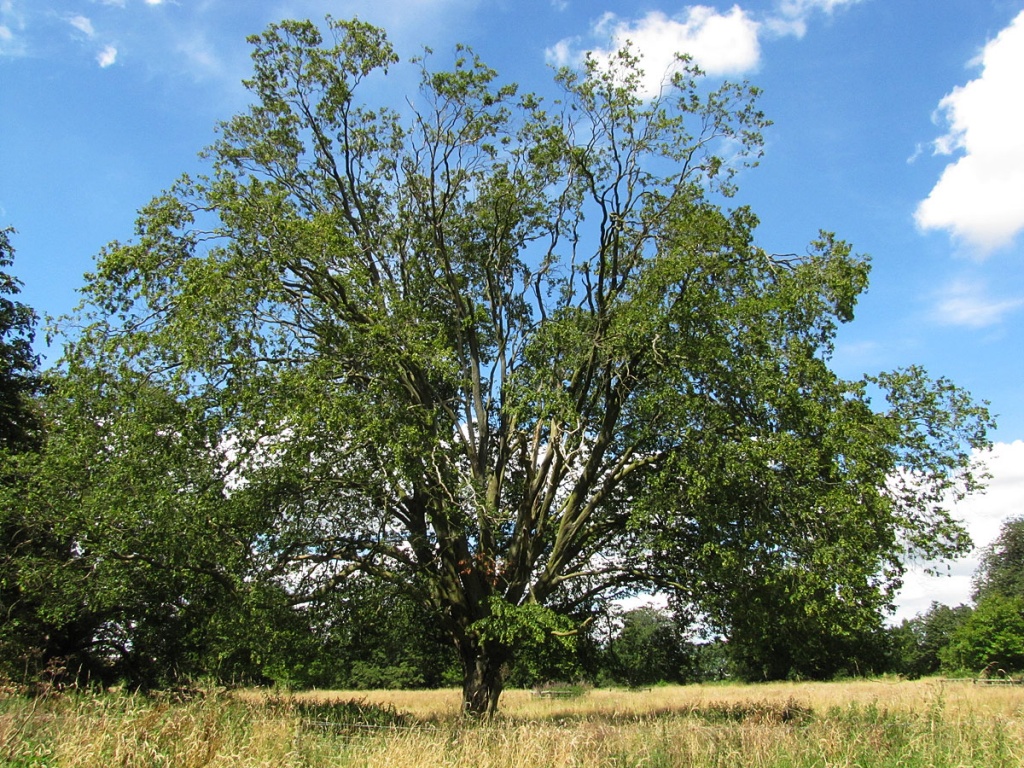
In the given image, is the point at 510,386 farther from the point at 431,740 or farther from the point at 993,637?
the point at 993,637

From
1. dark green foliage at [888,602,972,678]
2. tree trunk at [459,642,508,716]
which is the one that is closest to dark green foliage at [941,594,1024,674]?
dark green foliage at [888,602,972,678]

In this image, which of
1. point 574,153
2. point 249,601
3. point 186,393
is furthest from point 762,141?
point 249,601

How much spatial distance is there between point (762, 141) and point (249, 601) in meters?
14.6

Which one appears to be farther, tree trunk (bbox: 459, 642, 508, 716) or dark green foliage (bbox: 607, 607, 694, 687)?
dark green foliage (bbox: 607, 607, 694, 687)

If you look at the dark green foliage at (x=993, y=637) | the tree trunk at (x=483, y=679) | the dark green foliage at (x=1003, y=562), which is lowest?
the tree trunk at (x=483, y=679)

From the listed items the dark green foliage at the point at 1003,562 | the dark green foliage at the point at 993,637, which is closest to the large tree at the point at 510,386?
the dark green foliage at the point at 993,637

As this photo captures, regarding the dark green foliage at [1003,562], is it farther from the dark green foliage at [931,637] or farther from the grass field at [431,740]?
the grass field at [431,740]

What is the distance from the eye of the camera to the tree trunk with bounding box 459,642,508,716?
50.5ft

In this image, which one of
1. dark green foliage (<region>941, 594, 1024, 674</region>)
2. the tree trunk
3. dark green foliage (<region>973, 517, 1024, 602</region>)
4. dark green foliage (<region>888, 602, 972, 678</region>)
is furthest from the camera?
dark green foliage (<region>973, 517, 1024, 602</region>)

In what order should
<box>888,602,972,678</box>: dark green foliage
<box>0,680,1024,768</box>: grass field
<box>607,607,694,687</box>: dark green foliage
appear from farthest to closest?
<box>888,602,972,678</box>: dark green foliage → <box>607,607,694,687</box>: dark green foliage → <box>0,680,1024,768</box>: grass field

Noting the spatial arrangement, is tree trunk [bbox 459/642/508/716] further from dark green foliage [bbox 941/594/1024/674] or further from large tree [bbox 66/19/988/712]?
dark green foliage [bbox 941/594/1024/674]

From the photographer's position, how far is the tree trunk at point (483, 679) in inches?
606

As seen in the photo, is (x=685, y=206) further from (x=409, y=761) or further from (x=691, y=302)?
(x=409, y=761)

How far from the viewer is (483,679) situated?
15.6m
